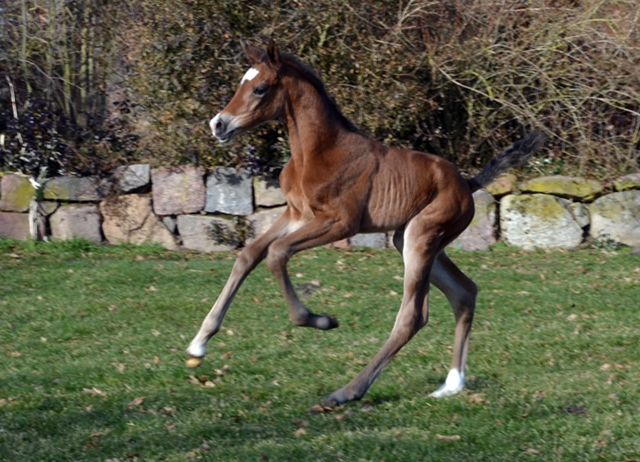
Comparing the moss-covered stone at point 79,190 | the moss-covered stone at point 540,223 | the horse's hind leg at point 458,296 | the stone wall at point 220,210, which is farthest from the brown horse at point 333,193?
the moss-covered stone at point 79,190

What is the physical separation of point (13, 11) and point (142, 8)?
8.07 feet

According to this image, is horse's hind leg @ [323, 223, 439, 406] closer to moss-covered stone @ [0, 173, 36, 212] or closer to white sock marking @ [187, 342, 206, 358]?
white sock marking @ [187, 342, 206, 358]

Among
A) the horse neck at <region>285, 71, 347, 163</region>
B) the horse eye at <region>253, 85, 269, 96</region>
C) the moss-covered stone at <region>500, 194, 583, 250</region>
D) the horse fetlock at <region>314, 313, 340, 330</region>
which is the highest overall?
the horse eye at <region>253, 85, 269, 96</region>

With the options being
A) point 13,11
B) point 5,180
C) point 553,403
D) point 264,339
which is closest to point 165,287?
point 264,339

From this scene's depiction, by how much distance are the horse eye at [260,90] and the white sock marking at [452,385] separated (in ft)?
7.57

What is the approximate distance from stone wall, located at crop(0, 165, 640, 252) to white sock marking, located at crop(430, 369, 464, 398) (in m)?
5.40

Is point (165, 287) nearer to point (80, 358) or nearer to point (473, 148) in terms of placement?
point (80, 358)

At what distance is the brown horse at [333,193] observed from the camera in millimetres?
5816

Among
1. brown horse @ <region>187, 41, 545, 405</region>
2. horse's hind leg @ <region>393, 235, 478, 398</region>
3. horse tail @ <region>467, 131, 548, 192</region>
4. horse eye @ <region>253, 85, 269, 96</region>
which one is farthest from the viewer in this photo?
horse tail @ <region>467, 131, 548, 192</region>

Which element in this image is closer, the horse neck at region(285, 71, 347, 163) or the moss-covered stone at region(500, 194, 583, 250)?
the horse neck at region(285, 71, 347, 163)

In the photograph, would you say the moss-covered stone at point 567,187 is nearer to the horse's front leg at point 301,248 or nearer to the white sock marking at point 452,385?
the white sock marking at point 452,385

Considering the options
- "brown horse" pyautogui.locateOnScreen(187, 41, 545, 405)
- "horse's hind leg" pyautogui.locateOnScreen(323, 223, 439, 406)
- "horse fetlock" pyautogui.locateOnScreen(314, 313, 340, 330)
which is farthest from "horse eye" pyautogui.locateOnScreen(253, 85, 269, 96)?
"horse fetlock" pyautogui.locateOnScreen(314, 313, 340, 330)

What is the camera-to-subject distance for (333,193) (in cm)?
586

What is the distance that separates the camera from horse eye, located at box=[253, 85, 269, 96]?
5.92 meters
